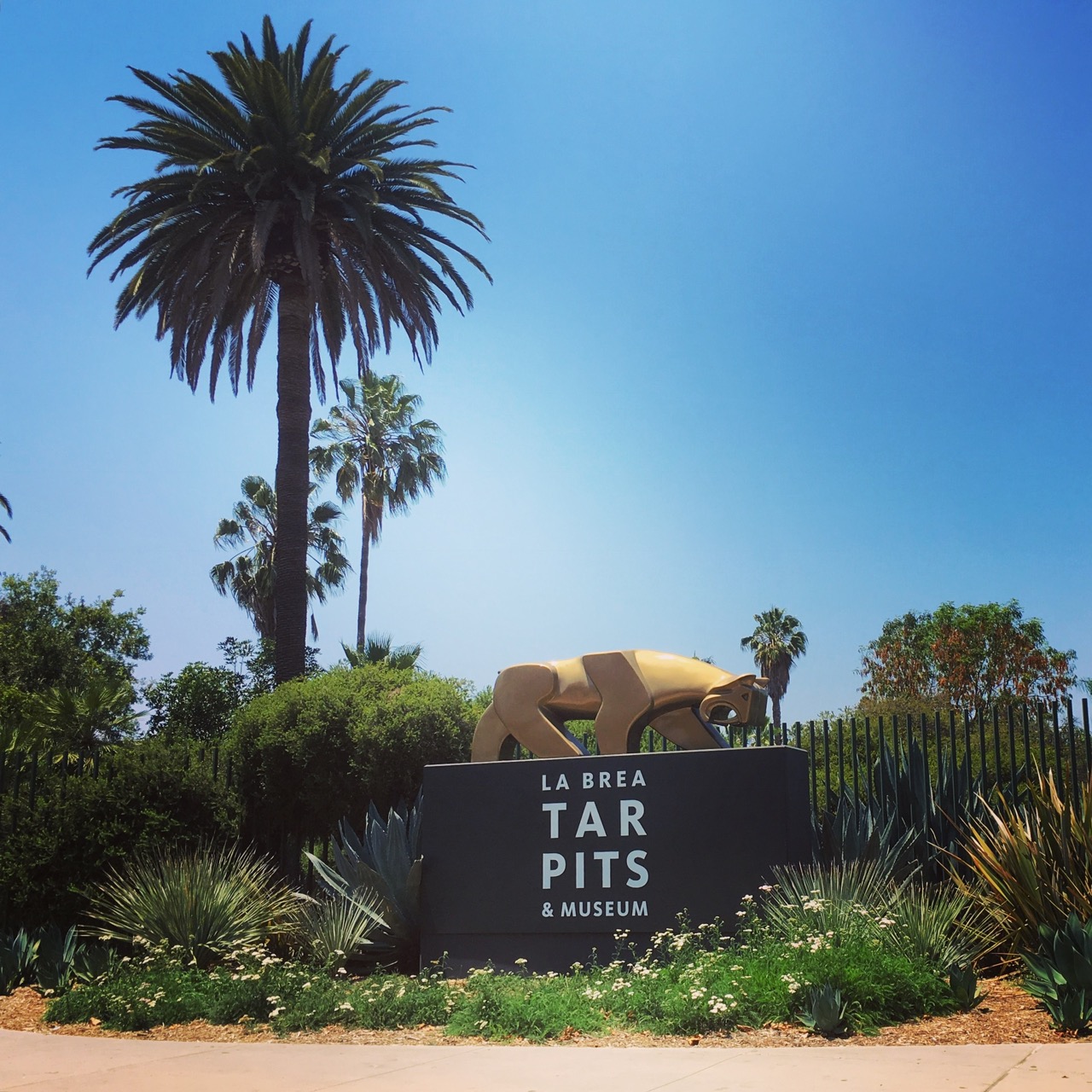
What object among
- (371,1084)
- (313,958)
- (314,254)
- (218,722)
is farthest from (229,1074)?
(218,722)

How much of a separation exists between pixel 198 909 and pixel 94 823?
8.74ft

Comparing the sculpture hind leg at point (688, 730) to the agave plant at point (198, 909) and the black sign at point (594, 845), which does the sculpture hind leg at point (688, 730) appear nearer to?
the black sign at point (594, 845)

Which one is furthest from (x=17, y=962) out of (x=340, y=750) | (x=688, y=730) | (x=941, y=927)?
(x=941, y=927)

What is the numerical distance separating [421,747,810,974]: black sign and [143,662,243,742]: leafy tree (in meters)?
25.7

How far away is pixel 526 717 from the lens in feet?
39.4

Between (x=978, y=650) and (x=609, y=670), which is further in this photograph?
(x=978, y=650)

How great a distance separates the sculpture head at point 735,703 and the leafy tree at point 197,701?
87.5 ft

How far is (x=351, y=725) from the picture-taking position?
17.6m

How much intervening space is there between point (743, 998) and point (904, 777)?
4.34 m

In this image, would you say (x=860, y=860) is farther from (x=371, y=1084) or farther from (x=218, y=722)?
(x=218, y=722)

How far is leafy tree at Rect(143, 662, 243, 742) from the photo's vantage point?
3566 centimetres

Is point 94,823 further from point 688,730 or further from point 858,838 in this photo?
point 858,838

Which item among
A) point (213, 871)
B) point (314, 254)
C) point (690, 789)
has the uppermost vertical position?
point (314, 254)

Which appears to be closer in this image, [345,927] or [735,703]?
[345,927]
